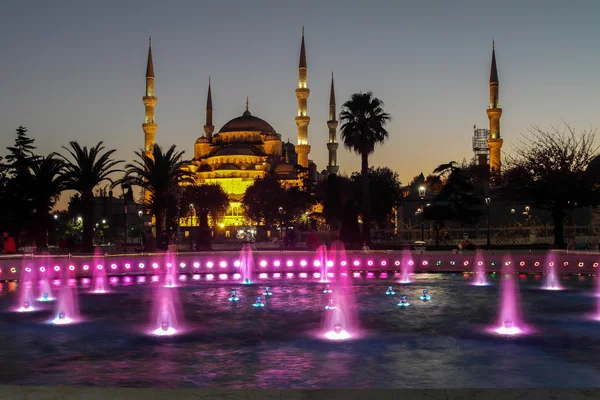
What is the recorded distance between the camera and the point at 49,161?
113ft

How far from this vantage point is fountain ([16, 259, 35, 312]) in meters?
14.4

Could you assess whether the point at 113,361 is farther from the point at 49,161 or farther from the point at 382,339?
the point at 49,161

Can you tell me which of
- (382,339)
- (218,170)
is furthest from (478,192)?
(218,170)

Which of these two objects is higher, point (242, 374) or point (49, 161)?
point (49, 161)

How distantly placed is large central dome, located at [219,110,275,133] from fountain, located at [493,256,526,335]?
88904mm

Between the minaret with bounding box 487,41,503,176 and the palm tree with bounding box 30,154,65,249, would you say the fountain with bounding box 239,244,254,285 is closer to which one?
the palm tree with bounding box 30,154,65,249

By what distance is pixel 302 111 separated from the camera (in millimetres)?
83875

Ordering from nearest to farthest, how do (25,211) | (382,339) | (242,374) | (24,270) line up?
(242,374) → (382,339) → (24,270) → (25,211)

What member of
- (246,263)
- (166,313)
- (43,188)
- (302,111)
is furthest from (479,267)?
(302,111)

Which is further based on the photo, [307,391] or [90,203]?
[90,203]

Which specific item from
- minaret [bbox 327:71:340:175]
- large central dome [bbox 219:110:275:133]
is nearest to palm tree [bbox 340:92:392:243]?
minaret [bbox 327:71:340:175]

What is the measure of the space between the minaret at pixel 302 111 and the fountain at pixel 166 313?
6537 cm

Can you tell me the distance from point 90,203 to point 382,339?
22.4 m

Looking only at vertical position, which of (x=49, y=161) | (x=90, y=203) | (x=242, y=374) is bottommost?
(x=242, y=374)
